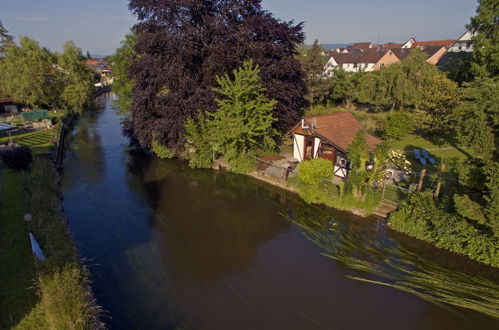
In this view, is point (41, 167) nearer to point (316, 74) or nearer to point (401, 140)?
point (401, 140)

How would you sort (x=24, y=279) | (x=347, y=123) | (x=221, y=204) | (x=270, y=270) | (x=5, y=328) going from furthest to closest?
(x=347, y=123), (x=221, y=204), (x=270, y=270), (x=24, y=279), (x=5, y=328)

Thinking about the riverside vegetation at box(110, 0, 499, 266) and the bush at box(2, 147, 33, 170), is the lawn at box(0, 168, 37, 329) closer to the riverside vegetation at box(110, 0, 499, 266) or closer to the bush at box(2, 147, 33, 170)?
the bush at box(2, 147, 33, 170)

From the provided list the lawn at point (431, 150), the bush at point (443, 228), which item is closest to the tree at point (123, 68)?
the lawn at point (431, 150)

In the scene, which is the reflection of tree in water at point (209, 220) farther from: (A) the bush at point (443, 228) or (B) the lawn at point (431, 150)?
(B) the lawn at point (431, 150)

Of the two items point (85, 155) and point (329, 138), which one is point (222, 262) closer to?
point (329, 138)

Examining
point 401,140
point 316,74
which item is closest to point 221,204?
point 401,140

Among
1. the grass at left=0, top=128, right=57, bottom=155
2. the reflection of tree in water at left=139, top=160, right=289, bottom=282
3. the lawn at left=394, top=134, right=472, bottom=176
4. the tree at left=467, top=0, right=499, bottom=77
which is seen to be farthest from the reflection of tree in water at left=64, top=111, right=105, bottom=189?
the tree at left=467, top=0, right=499, bottom=77

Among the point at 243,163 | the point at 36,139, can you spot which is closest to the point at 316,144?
the point at 243,163
